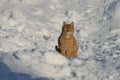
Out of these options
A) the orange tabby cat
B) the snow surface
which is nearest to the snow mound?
Result: the snow surface

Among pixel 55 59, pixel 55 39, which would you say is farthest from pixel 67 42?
pixel 55 39

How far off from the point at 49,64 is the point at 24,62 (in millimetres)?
430

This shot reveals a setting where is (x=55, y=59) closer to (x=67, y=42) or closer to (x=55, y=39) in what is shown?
(x=67, y=42)

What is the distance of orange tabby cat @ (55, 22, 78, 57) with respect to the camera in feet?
25.1

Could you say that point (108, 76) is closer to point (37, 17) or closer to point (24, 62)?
point (24, 62)

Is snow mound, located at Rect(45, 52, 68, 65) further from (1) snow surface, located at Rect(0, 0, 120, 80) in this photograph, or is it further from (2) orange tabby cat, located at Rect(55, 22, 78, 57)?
(2) orange tabby cat, located at Rect(55, 22, 78, 57)

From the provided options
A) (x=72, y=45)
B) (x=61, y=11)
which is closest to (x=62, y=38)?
(x=72, y=45)

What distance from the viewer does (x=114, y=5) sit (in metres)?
11.2

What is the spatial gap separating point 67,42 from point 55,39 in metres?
1.54

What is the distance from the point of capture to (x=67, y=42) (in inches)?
308

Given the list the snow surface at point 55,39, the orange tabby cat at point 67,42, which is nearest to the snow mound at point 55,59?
the snow surface at point 55,39

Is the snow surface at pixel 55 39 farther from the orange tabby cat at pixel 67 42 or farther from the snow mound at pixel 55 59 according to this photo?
the orange tabby cat at pixel 67 42

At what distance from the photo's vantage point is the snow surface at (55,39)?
24.1ft

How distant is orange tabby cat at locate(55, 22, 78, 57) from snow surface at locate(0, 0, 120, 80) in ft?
0.41
